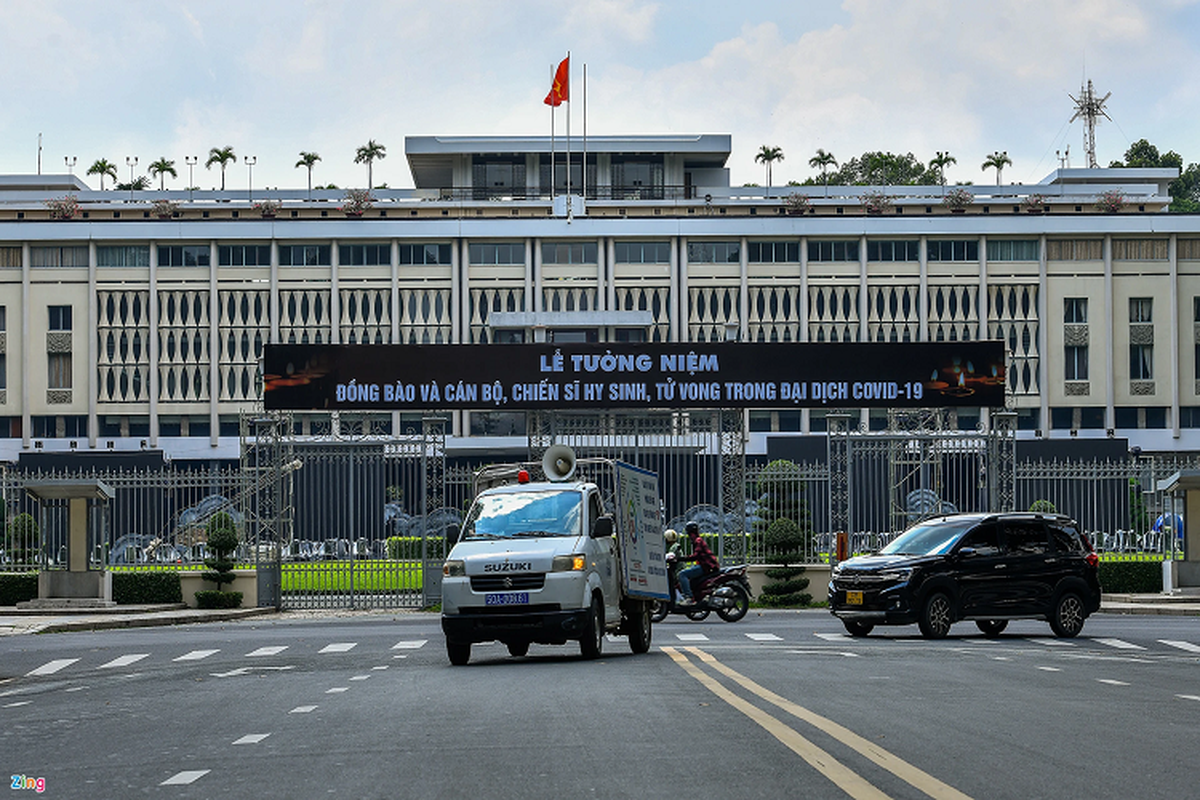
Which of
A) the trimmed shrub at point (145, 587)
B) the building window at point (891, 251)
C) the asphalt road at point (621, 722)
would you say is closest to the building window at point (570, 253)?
the building window at point (891, 251)

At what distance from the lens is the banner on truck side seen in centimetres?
1958

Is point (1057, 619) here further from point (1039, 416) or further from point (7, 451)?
point (7, 451)

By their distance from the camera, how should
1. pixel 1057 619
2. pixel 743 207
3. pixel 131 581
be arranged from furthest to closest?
1. pixel 743 207
2. pixel 131 581
3. pixel 1057 619

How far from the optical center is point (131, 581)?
32344mm

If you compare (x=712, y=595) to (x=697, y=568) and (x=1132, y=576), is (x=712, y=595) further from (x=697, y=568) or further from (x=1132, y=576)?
(x=1132, y=576)

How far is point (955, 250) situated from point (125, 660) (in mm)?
74228

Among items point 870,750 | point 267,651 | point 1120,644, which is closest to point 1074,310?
point 1120,644

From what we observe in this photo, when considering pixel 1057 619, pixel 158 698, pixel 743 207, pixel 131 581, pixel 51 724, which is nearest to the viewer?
pixel 51 724

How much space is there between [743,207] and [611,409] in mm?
67116

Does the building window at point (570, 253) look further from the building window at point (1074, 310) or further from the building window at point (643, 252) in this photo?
the building window at point (1074, 310)

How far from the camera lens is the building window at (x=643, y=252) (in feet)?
293

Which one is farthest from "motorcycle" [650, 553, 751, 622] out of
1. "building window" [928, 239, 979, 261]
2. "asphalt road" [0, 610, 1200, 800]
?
"building window" [928, 239, 979, 261]

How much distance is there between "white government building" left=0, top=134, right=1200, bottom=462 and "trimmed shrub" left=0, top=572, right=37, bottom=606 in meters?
54.9

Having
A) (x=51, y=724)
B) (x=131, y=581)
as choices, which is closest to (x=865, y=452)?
(x=131, y=581)
